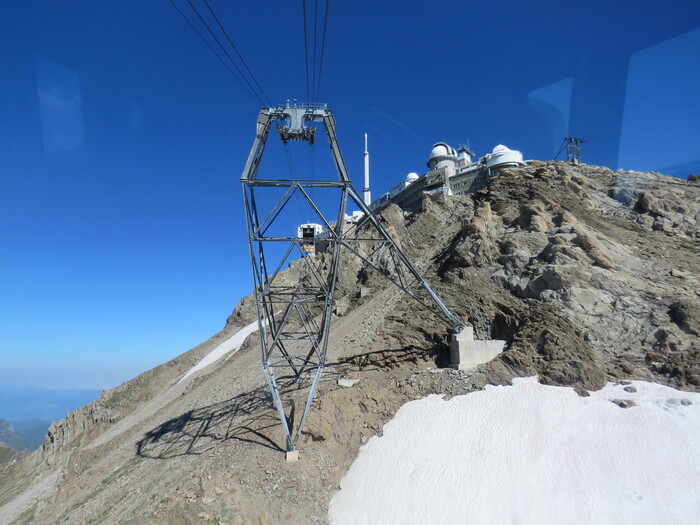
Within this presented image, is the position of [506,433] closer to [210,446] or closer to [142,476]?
[210,446]

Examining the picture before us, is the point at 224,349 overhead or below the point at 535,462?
below

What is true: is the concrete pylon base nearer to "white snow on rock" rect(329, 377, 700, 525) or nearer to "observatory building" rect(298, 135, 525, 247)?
"white snow on rock" rect(329, 377, 700, 525)

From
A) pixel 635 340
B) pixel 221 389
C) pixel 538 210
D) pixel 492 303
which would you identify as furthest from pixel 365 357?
pixel 538 210

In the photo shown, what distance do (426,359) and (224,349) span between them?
98.1ft

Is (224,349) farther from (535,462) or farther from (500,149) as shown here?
(500,149)

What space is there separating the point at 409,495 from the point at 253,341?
25.2 meters

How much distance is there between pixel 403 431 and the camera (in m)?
14.4

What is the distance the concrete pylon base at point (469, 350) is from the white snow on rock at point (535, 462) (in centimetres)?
230

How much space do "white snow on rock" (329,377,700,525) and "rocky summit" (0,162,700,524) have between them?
1026 millimetres

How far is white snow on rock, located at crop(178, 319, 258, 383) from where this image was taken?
39.2 metres

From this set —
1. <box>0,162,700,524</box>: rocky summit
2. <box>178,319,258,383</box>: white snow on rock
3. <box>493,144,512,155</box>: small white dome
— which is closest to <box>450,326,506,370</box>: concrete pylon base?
<box>0,162,700,524</box>: rocky summit

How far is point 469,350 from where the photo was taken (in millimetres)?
17641

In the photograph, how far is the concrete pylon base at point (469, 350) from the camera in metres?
17.4

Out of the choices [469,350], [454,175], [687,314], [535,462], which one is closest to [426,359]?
[469,350]
